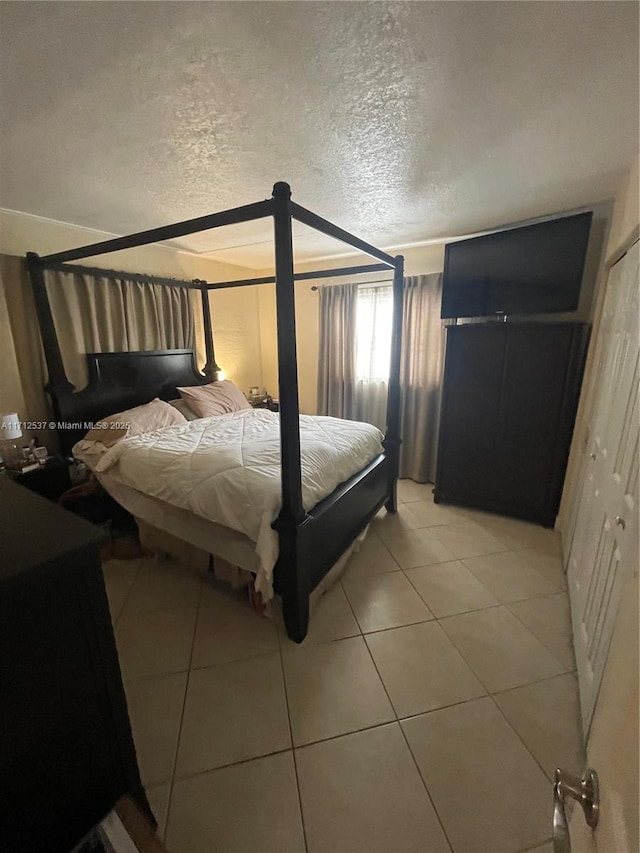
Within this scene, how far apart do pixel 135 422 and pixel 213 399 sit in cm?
79

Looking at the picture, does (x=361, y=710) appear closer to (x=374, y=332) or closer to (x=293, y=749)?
(x=293, y=749)

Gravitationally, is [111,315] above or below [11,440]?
above

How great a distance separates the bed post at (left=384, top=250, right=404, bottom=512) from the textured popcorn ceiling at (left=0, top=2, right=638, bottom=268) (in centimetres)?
53

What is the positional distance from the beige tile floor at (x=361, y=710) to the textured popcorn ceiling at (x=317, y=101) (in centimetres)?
239

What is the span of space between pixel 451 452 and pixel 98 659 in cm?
278

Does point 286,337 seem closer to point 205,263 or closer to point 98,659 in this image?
point 98,659

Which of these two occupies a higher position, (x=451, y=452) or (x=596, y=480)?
(x=596, y=480)

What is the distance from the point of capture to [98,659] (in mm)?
830

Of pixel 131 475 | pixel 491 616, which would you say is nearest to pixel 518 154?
pixel 491 616

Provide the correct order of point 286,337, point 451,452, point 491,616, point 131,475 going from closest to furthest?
point 286,337
point 491,616
point 131,475
point 451,452

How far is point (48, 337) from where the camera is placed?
2.51m

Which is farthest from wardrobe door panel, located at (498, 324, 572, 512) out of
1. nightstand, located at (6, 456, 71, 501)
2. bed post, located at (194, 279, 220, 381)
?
nightstand, located at (6, 456, 71, 501)

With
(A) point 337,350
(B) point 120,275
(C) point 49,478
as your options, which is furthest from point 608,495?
(B) point 120,275

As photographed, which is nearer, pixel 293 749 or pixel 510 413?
pixel 293 749
